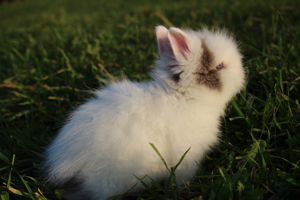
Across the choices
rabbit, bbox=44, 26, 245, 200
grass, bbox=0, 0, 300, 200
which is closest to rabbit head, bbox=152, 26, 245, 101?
rabbit, bbox=44, 26, 245, 200

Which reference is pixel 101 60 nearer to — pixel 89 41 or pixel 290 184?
pixel 89 41

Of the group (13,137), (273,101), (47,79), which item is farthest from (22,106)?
(273,101)

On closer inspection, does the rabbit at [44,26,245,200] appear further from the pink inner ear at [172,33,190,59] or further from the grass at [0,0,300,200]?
the grass at [0,0,300,200]

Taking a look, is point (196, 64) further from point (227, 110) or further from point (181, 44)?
point (227, 110)

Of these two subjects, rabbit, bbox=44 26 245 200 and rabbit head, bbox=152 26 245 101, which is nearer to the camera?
rabbit, bbox=44 26 245 200

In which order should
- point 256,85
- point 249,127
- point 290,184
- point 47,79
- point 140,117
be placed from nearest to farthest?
point 290,184 → point 140,117 → point 249,127 → point 256,85 → point 47,79

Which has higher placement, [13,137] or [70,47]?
[70,47]

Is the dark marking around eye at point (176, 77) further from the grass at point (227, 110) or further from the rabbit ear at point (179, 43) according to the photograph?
the grass at point (227, 110)
